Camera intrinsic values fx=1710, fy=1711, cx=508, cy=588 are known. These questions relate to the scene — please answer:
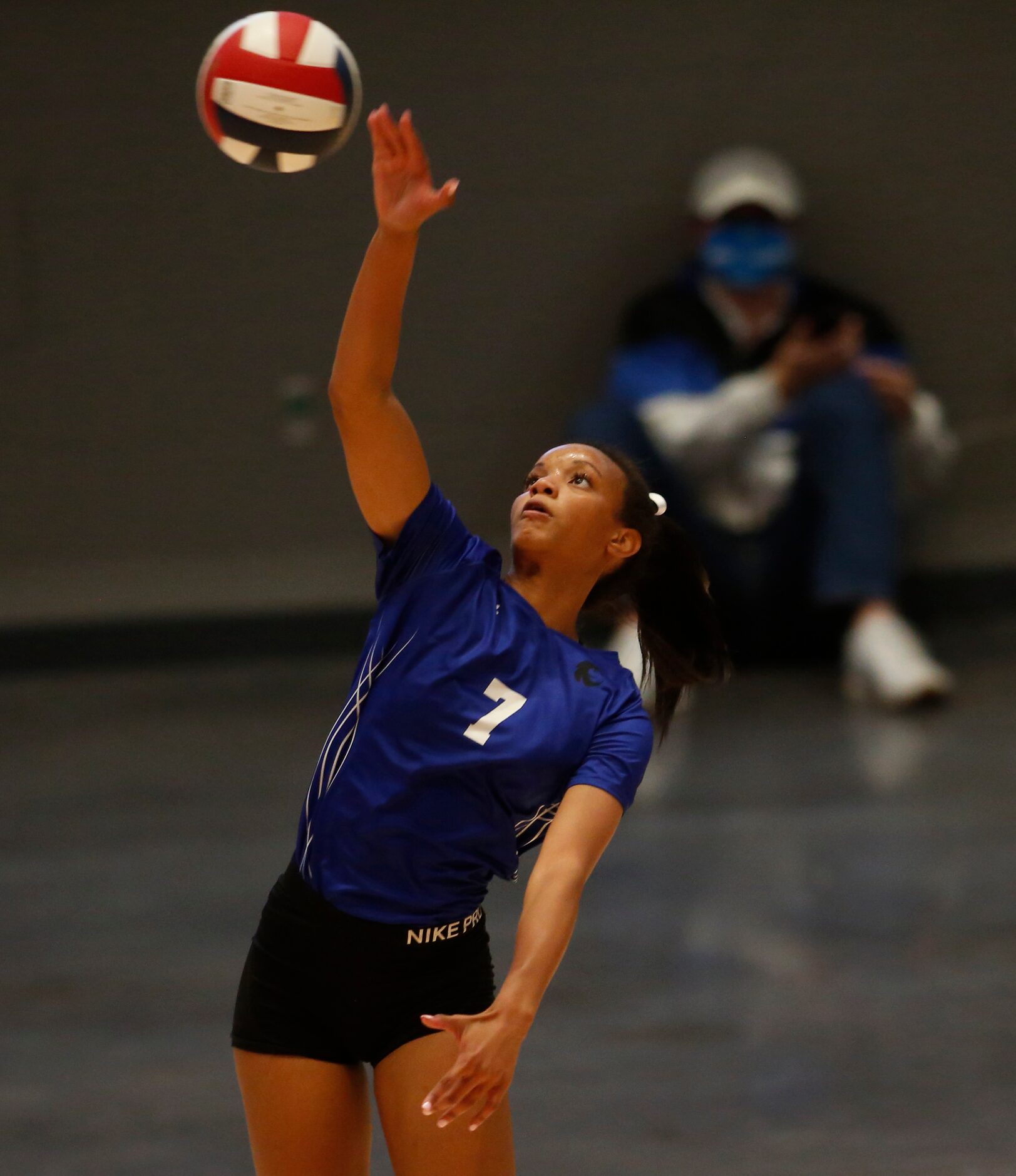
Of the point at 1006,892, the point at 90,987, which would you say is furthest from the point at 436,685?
the point at 1006,892

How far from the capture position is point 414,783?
1704 millimetres

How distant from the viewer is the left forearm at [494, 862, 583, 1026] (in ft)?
4.95

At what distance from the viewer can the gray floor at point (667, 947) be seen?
262 centimetres

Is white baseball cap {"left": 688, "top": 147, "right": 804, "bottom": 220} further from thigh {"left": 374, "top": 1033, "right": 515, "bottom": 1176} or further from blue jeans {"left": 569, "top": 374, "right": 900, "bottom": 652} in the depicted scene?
thigh {"left": 374, "top": 1033, "right": 515, "bottom": 1176}

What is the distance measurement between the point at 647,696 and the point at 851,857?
0.99 m

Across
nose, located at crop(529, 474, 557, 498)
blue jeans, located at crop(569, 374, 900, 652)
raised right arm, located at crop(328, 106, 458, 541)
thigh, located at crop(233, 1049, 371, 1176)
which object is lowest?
blue jeans, located at crop(569, 374, 900, 652)

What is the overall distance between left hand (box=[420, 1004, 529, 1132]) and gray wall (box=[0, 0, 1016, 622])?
4909 millimetres

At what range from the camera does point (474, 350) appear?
637cm

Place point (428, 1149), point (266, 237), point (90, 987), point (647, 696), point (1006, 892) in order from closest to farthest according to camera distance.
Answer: point (428, 1149) < point (90, 987) < point (1006, 892) < point (647, 696) < point (266, 237)

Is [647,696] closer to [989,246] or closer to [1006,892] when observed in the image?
[1006,892]

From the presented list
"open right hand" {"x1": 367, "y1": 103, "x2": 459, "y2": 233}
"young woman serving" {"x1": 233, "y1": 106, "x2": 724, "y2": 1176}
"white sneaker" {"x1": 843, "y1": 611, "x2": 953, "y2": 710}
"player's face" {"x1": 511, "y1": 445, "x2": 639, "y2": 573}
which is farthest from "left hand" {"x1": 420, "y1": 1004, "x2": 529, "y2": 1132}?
"white sneaker" {"x1": 843, "y1": 611, "x2": 953, "y2": 710}

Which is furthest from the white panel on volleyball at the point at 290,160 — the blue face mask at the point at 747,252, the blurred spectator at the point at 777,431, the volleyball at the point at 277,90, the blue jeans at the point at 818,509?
the blue face mask at the point at 747,252

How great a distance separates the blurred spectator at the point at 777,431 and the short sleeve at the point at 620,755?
3226 mm

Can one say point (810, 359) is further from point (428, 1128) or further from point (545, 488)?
point (428, 1128)
